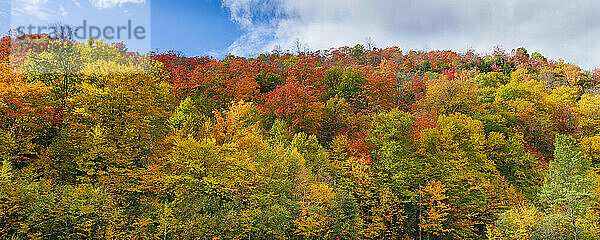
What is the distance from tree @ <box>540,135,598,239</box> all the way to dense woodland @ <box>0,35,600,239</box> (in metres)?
0.12

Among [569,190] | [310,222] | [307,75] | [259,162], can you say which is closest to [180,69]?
[307,75]

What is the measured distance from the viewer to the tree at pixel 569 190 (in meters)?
26.3

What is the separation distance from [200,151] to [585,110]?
2078 inches

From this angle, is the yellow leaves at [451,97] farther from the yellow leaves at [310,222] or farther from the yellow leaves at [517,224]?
the yellow leaves at [310,222]

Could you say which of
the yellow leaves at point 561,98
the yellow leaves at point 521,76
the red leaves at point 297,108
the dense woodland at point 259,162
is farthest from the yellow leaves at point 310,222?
the yellow leaves at point 521,76

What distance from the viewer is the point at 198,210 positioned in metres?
20.1

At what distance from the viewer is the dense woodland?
64.7 feet

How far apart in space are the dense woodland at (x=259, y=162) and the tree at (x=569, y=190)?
12 cm

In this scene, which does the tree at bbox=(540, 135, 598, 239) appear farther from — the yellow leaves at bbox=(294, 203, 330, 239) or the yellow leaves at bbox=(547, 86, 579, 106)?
the yellow leaves at bbox=(547, 86, 579, 106)

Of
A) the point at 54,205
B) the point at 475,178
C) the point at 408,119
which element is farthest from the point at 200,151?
the point at 475,178

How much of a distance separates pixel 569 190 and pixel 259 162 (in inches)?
1038

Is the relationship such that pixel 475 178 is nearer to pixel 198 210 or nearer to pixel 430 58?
pixel 198 210

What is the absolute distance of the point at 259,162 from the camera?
24.9 m

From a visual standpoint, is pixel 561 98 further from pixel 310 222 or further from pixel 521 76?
pixel 310 222
